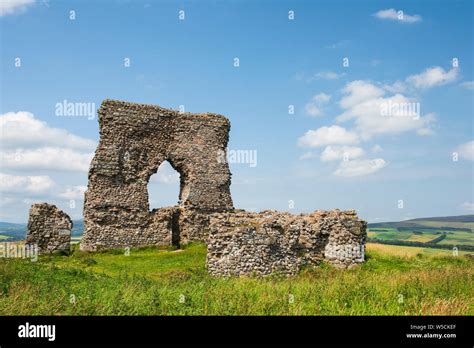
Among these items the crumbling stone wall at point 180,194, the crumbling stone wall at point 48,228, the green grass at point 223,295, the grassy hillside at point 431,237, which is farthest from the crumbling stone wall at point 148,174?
the grassy hillside at point 431,237

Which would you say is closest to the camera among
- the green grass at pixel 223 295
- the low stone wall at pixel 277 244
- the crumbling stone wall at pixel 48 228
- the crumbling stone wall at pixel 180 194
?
the green grass at pixel 223 295

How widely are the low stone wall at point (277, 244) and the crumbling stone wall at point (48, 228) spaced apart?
10.1 metres

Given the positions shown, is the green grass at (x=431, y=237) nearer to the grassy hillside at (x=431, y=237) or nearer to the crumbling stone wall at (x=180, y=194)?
the grassy hillside at (x=431, y=237)

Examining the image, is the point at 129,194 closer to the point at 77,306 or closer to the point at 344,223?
the point at 344,223

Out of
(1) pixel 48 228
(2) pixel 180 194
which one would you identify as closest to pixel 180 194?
(2) pixel 180 194

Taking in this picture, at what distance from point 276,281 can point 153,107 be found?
14.9 m

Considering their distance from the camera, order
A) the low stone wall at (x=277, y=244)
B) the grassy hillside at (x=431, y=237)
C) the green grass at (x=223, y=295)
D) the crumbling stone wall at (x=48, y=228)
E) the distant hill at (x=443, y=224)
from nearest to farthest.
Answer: the green grass at (x=223, y=295) → the low stone wall at (x=277, y=244) → the crumbling stone wall at (x=48, y=228) → the grassy hillside at (x=431, y=237) → the distant hill at (x=443, y=224)

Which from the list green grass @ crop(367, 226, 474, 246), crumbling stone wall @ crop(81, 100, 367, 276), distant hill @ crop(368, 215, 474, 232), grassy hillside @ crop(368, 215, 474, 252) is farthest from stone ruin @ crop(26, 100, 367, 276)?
distant hill @ crop(368, 215, 474, 232)

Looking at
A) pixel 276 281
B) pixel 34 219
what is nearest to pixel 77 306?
pixel 276 281

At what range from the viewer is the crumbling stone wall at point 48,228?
73.5ft

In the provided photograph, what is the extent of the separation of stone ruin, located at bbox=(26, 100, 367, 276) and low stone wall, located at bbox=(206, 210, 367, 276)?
0.05m

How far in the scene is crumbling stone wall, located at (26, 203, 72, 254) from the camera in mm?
22391
